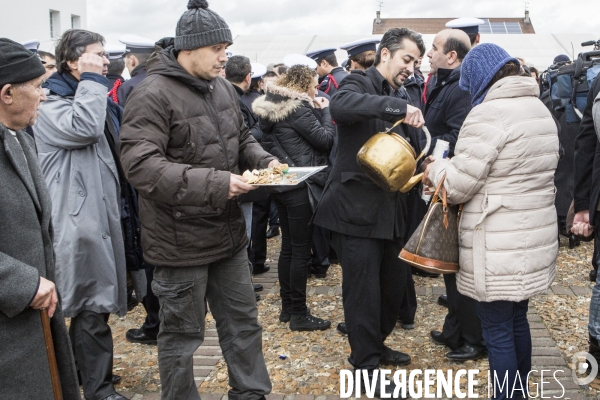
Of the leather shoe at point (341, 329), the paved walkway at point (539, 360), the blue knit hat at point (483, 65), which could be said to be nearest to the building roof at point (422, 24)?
the paved walkway at point (539, 360)

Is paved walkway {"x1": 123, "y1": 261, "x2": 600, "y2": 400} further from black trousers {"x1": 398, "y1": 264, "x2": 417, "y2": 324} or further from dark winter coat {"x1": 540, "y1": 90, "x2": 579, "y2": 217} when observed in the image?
dark winter coat {"x1": 540, "y1": 90, "x2": 579, "y2": 217}

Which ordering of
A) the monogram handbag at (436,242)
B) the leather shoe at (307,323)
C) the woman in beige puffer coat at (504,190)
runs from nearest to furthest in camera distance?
the woman in beige puffer coat at (504,190)
the monogram handbag at (436,242)
the leather shoe at (307,323)

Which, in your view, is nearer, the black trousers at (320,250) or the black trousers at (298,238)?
the black trousers at (298,238)

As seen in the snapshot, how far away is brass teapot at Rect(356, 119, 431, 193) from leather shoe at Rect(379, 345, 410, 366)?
1.37 meters

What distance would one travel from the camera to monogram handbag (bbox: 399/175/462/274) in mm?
3299

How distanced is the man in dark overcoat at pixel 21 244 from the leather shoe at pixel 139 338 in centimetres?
246

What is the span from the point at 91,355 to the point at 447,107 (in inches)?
115

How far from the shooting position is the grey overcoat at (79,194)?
3.67 metres

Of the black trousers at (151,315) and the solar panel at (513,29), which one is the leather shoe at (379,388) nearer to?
the black trousers at (151,315)

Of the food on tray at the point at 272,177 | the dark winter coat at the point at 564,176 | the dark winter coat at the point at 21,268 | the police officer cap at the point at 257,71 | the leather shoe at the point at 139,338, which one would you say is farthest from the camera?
the dark winter coat at the point at 564,176

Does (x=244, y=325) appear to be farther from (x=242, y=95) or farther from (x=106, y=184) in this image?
(x=242, y=95)

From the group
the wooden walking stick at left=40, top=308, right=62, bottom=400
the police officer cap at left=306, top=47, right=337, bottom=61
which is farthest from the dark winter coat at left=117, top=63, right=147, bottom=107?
the police officer cap at left=306, top=47, right=337, bottom=61

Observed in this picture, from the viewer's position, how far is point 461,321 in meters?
4.38

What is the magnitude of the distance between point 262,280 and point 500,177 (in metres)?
3.83
